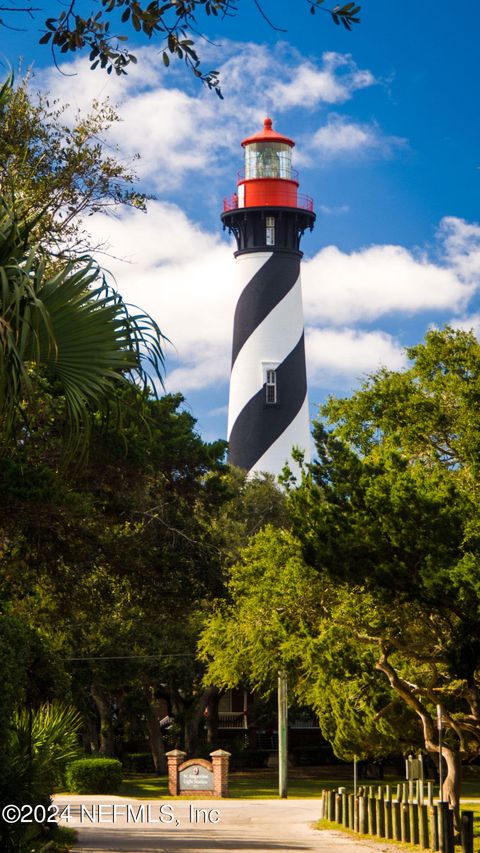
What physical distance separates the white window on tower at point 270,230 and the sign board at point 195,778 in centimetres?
2529

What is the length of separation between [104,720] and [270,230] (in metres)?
22.2

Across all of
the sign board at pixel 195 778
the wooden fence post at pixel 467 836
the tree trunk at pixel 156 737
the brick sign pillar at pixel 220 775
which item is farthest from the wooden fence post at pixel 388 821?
the tree trunk at pixel 156 737

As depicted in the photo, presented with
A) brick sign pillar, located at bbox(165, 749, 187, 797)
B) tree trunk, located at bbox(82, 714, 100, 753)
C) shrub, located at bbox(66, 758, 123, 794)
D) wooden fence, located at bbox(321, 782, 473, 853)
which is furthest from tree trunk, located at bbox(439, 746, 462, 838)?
tree trunk, located at bbox(82, 714, 100, 753)

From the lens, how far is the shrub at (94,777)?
128 ft

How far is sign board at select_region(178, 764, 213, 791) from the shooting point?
3819 centimetres

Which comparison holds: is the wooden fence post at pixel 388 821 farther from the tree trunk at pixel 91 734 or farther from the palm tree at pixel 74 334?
the tree trunk at pixel 91 734

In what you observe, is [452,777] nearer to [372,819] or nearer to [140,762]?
[372,819]

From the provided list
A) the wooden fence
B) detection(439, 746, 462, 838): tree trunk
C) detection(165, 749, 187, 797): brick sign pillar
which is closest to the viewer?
the wooden fence

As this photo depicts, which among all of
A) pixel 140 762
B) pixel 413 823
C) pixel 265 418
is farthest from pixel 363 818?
pixel 140 762

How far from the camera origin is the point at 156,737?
4944cm

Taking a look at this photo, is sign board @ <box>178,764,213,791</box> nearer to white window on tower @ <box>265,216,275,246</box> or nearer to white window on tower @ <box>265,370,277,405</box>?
white window on tower @ <box>265,370,277,405</box>

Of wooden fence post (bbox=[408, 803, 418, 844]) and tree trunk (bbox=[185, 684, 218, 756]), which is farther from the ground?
tree trunk (bbox=[185, 684, 218, 756])

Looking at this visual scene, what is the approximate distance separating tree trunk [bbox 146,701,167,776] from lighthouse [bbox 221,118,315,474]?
1064cm

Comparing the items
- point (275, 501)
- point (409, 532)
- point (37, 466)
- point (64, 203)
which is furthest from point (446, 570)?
point (275, 501)
